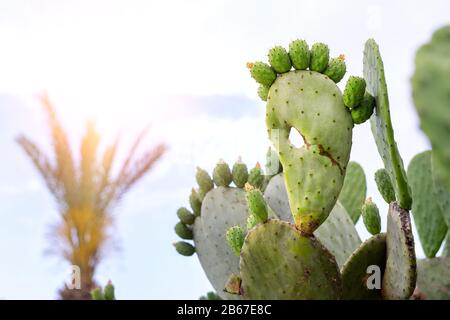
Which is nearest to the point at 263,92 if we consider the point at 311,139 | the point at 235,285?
the point at 311,139

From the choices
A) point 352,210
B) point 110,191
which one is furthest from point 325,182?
point 110,191

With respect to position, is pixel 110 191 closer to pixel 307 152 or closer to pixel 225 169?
pixel 225 169

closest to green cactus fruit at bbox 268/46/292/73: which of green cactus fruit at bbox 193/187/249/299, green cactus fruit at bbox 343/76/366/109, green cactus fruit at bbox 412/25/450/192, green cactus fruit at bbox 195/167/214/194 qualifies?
green cactus fruit at bbox 343/76/366/109

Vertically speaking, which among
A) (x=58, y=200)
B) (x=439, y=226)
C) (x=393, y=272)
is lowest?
(x=393, y=272)

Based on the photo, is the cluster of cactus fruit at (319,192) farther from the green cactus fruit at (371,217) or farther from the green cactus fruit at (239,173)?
the green cactus fruit at (239,173)

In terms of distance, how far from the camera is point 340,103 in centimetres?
244

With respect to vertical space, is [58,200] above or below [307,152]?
above

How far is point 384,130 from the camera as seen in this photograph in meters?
2.33

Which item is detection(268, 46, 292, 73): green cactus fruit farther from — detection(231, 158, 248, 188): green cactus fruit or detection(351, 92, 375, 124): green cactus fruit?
detection(231, 158, 248, 188): green cactus fruit

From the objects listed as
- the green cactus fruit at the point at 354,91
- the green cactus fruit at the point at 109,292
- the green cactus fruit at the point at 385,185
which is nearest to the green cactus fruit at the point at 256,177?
the green cactus fruit at the point at 109,292

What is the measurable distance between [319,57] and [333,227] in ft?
2.76

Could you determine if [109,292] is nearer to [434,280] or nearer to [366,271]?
[366,271]

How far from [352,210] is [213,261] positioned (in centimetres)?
81

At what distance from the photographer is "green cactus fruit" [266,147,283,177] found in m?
3.47
